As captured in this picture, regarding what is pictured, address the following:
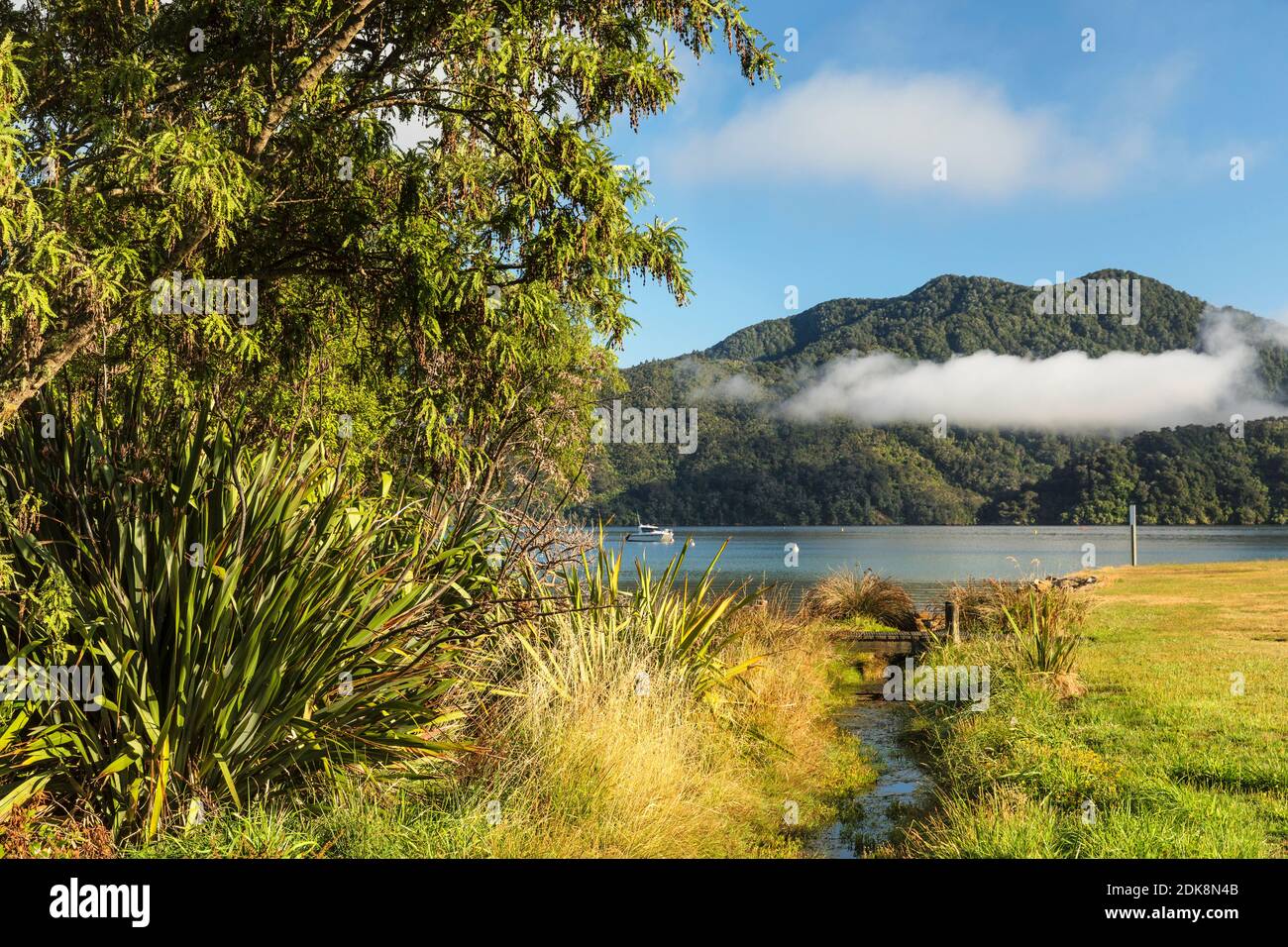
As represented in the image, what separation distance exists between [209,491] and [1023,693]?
8558 millimetres

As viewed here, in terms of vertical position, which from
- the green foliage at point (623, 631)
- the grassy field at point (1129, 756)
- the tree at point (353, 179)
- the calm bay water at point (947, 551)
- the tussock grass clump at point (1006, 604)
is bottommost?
the calm bay water at point (947, 551)

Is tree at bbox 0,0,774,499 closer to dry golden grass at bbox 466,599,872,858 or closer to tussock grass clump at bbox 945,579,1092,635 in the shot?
dry golden grass at bbox 466,599,872,858

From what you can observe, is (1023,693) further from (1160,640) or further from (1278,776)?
(1160,640)

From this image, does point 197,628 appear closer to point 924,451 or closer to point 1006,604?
point 1006,604

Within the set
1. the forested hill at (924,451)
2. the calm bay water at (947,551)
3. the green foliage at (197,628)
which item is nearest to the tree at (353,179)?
the green foliage at (197,628)

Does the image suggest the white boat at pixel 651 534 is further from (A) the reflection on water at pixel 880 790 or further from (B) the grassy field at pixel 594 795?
(A) the reflection on water at pixel 880 790

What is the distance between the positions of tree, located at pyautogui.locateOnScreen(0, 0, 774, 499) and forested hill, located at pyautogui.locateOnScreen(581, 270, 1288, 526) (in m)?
63.1

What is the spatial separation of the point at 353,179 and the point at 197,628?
4.60m

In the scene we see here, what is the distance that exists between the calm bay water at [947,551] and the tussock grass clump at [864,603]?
9.74m

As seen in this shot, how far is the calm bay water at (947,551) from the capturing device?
54.5 m

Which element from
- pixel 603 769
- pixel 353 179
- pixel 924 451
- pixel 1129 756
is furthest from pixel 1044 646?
pixel 924 451

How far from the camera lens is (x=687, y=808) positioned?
644 cm
